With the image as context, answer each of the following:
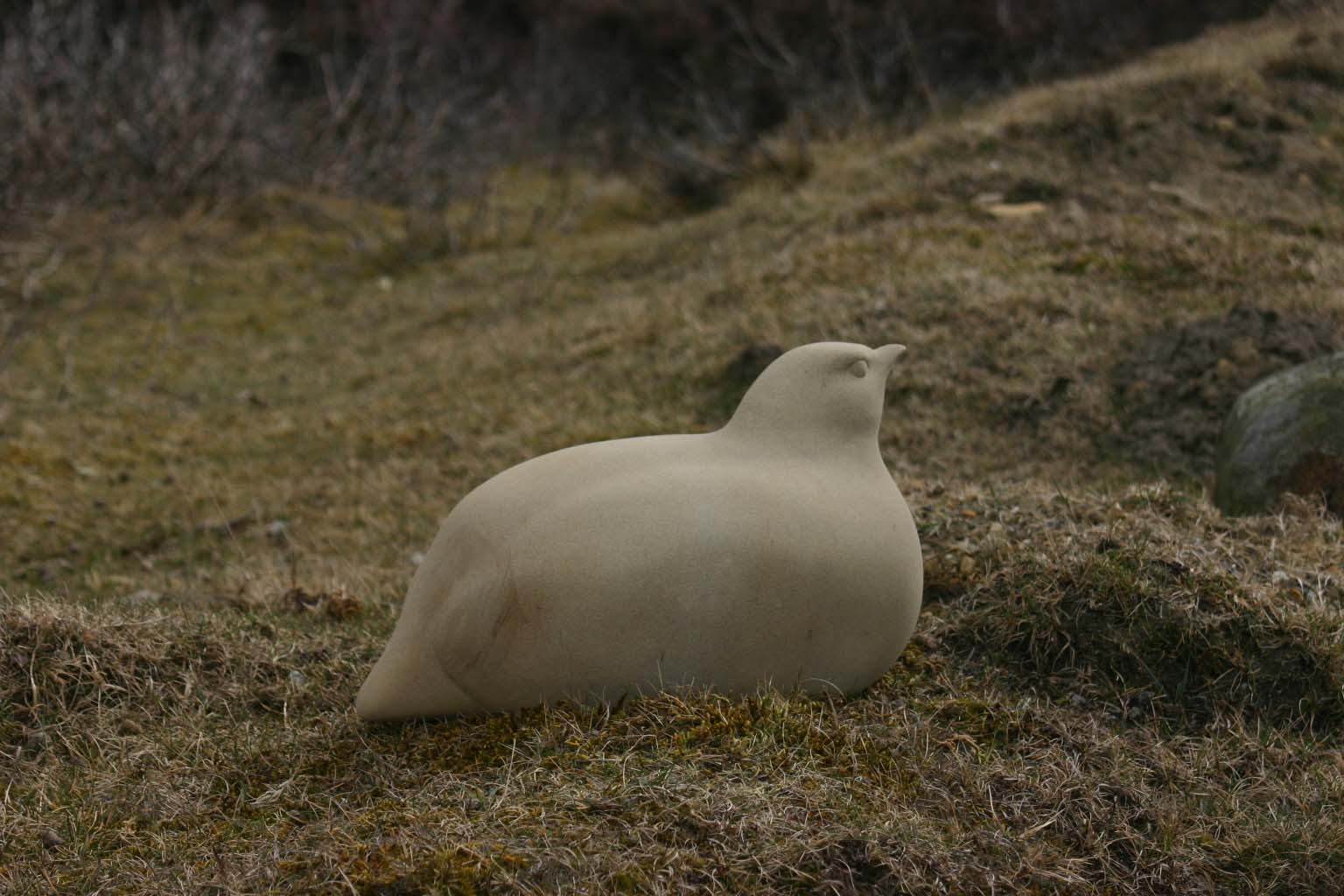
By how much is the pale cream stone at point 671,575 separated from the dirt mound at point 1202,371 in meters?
2.63

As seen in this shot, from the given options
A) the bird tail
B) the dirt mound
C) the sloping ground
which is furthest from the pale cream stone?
the dirt mound

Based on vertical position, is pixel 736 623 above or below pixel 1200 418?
above

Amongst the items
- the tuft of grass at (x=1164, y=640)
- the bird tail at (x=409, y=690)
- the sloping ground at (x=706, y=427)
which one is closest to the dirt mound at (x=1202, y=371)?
the sloping ground at (x=706, y=427)

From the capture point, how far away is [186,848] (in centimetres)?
230

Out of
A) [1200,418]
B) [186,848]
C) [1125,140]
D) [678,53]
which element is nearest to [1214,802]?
[186,848]

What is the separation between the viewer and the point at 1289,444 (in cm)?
406

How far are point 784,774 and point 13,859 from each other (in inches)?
57.0

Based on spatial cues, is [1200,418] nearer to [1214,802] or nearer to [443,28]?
[1214,802]

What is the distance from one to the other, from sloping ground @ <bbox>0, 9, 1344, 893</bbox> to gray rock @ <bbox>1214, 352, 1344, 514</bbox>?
0.18 m

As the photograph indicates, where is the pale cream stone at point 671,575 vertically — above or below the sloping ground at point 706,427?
above

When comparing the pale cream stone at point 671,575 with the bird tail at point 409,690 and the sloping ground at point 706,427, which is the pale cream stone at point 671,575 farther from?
the sloping ground at point 706,427

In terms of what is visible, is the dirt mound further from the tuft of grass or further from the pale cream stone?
the pale cream stone

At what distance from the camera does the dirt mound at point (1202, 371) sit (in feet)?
16.2

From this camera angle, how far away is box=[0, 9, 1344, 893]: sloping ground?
7.39 ft
